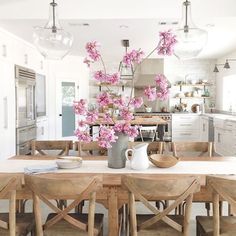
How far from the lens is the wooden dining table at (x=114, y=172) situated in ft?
7.02

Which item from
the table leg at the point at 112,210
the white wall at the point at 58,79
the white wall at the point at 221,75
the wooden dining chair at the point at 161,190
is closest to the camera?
the wooden dining chair at the point at 161,190

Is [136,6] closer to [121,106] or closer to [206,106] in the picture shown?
[121,106]

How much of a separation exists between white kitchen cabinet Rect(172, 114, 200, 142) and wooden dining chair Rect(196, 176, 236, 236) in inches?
273

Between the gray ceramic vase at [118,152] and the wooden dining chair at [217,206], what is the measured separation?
732mm

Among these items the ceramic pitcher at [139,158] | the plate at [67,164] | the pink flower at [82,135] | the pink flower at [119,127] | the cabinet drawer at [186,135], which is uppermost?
the pink flower at [119,127]

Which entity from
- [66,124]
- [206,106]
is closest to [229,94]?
[206,106]

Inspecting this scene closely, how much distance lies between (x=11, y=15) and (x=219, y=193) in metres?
4.07

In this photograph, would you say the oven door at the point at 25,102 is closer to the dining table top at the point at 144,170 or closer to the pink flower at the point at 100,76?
the dining table top at the point at 144,170

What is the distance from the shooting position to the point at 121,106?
7.65ft

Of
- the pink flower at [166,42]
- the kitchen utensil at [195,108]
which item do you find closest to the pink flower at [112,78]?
the pink flower at [166,42]

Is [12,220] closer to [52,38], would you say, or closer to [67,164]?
[67,164]

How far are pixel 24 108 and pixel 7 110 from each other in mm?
776

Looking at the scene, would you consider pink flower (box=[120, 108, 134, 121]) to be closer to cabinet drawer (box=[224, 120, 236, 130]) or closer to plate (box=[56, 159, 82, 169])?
plate (box=[56, 159, 82, 169])

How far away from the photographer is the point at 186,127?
9.11 metres
